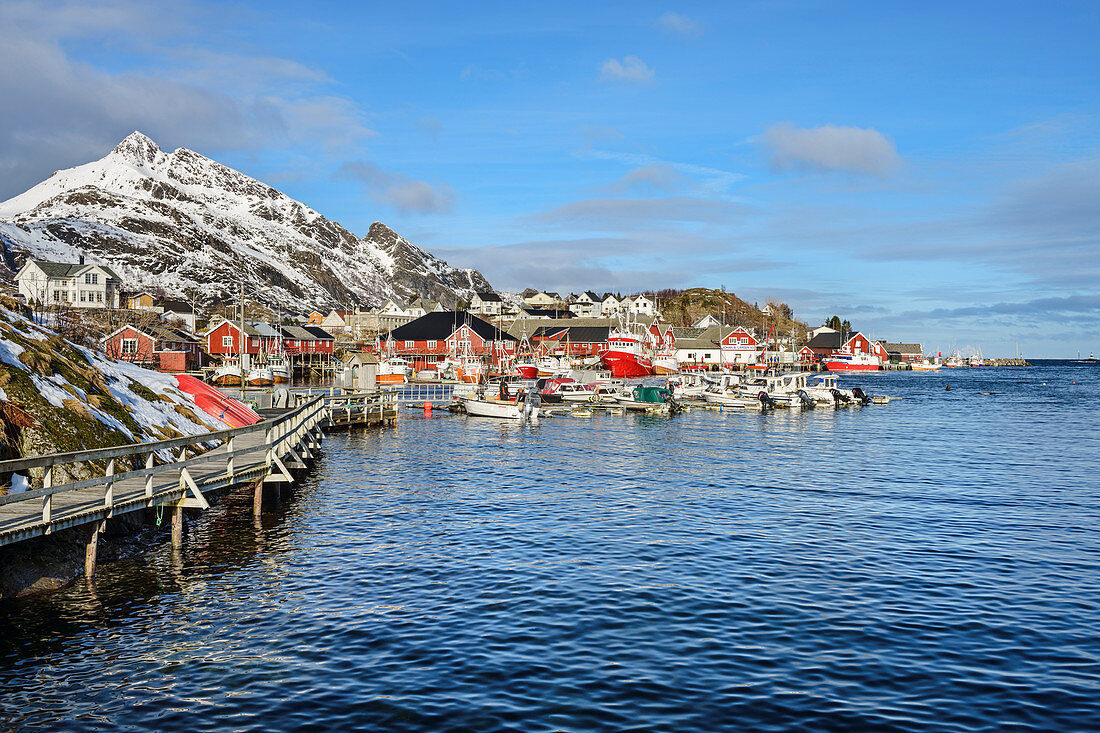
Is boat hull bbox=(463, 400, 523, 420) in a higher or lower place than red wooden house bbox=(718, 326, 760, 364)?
lower

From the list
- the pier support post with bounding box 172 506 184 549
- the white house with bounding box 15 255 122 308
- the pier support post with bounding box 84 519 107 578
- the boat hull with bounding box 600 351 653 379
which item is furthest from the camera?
the white house with bounding box 15 255 122 308

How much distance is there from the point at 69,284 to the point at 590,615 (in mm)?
171258

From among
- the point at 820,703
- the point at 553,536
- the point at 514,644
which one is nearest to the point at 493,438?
the point at 553,536

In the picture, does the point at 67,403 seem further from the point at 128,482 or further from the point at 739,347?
the point at 739,347

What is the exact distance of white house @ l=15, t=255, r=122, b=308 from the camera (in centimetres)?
15562

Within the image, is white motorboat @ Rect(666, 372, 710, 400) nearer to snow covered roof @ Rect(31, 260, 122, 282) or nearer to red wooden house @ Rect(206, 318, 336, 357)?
red wooden house @ Rect(206, 318, 336, 357)

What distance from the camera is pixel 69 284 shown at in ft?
522

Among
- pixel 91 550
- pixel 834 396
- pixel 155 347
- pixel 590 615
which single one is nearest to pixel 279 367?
pixel 155 347

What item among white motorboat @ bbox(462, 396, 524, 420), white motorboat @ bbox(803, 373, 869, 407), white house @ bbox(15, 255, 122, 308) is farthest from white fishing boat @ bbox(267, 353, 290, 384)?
white motorboat @ bbox(803, 373, 869, 407)

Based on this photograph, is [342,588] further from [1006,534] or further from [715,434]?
[715,434]

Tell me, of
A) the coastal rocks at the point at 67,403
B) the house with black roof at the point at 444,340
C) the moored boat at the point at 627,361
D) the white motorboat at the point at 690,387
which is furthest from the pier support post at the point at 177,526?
the house with black roof at the point at 444,340

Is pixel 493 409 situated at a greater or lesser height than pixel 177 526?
greater

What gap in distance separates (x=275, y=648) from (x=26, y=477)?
10.5 m

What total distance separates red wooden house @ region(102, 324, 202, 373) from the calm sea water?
81.4 meters
